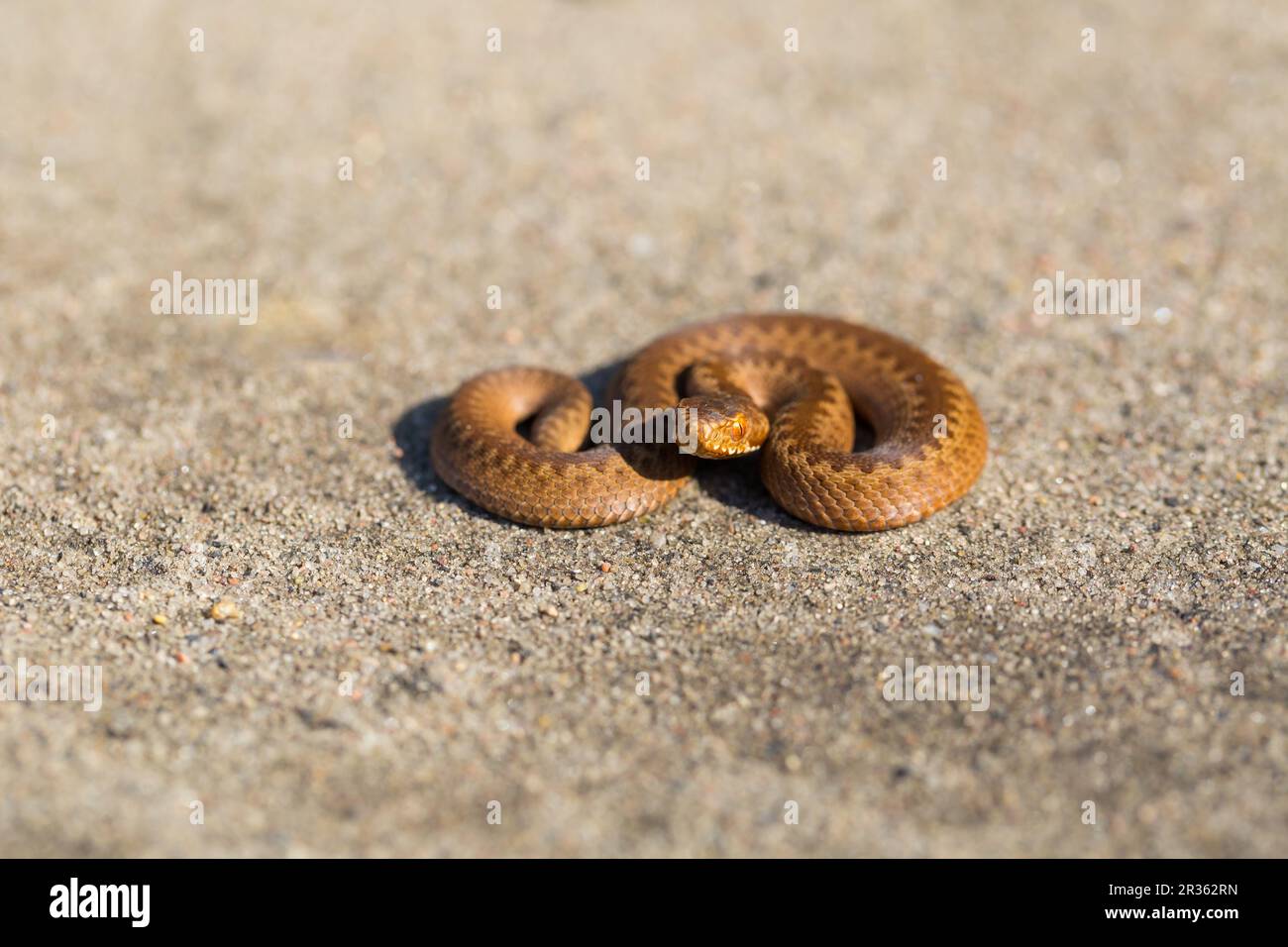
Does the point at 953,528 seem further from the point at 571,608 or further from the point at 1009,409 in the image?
the point at 571,608

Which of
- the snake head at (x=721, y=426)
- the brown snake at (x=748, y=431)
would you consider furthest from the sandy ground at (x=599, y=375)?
the snake head at (x=721, y=426)

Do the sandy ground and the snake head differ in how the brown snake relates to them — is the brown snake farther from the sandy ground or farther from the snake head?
the sandy ground

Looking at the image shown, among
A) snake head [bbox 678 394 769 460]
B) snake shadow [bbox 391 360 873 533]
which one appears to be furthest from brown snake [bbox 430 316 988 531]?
snake shadow [bbox 391 360 873 533]

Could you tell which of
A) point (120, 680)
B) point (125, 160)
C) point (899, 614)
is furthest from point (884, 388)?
point (125, 160)

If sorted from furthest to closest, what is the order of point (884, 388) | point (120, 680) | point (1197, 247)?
point (1197, 247), point (884, 388), point (120, 680)

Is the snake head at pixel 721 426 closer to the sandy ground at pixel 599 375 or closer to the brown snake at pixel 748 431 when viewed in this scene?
the brown snake at pixel 748 431

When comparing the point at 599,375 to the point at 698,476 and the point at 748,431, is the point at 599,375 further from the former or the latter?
the point at 748,431
